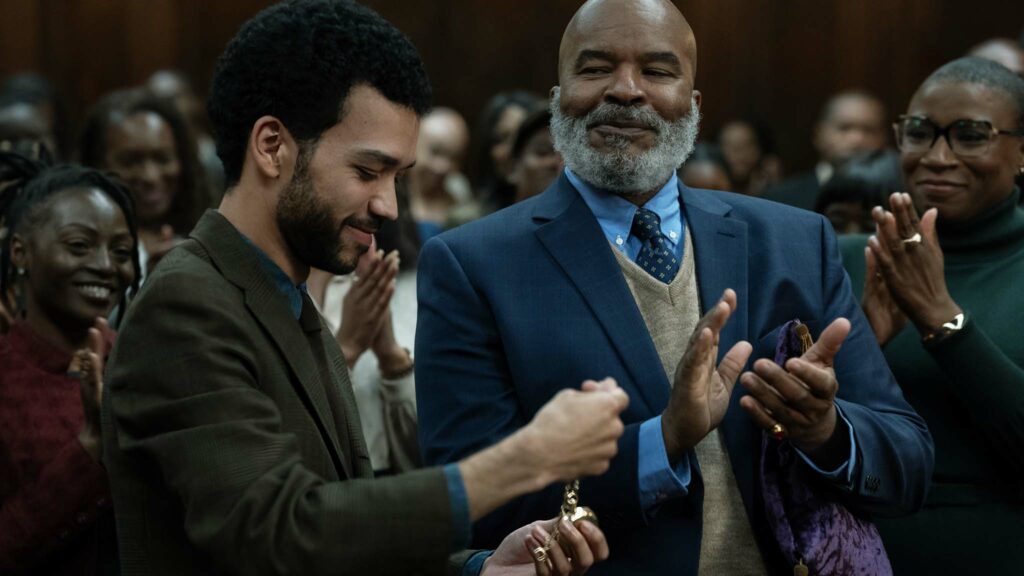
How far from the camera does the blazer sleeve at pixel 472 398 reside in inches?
92.1

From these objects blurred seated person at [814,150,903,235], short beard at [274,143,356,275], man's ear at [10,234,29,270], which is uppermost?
short beard at [274,143,356,275]

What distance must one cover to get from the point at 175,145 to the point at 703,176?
201cm

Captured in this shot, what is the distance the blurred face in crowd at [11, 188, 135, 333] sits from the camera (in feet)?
10.2

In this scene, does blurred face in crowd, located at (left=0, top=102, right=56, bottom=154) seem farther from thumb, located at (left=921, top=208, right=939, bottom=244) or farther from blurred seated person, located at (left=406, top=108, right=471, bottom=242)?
thumb, located at (left=921, top=208, right=939, bottom=244)

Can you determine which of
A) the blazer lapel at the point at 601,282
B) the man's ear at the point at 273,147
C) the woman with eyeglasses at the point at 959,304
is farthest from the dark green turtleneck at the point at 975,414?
the man's ear at the point at 273,147

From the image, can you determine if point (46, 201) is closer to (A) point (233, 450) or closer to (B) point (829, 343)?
(A) point (233, 450)

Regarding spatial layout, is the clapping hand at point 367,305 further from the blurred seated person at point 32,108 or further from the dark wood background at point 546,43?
the dark wood background at point 546,43

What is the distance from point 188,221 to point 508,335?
2137mm

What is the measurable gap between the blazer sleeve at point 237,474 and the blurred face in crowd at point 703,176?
3.54 m

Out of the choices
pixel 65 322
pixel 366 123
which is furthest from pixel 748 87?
pixel 366 123

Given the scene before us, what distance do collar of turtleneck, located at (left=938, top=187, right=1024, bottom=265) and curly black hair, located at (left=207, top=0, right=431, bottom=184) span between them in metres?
1.65

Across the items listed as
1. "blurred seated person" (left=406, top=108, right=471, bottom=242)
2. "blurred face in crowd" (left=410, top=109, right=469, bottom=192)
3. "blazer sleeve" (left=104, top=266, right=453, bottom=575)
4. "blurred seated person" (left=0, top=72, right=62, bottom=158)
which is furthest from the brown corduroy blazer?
"blurred face in crowd" (left=410, top=109, right=469, bottom=192)

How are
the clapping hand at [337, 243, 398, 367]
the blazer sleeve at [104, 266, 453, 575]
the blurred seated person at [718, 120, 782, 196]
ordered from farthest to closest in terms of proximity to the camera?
the blurred seated person at [718, 120, 782, 196]
the clapping hand at [337, 243, 398, 367]
the blazer sleeve at [104, 266, 453, 575]

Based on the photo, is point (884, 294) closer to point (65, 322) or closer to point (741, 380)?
point (741, 380)
